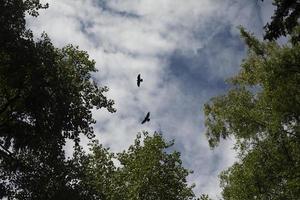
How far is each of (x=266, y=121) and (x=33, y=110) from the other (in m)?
15.0

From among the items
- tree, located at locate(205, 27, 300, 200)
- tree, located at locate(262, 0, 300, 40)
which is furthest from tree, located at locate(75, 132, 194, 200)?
tree, located at locate(262, 0, 300, 40)

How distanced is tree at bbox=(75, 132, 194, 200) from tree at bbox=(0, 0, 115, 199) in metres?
10.2

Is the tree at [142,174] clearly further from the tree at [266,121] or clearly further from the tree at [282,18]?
the tree at [282,18]

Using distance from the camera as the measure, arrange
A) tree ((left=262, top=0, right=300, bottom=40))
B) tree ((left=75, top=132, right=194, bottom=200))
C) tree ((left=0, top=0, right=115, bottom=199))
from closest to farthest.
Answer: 1. tree ((left=262, top=0, right=300, bottom=40))
2. tree ((left=0, top=0, right=115, bottom=199))
3. tree ((left=75, top=132, right=194, bottom=200))

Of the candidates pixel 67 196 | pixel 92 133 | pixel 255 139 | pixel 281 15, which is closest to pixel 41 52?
pixel 92 133

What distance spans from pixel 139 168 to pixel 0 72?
1756 centimetres

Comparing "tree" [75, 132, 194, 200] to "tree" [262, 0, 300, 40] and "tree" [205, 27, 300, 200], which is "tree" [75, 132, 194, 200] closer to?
"tree" [205, 27, 300, 200]

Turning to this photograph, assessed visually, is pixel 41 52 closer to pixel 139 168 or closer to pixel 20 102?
pixel 20 102

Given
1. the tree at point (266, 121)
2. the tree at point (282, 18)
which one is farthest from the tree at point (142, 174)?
the tree at point (282, 18)

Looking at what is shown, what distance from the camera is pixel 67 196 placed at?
2703 centimetres

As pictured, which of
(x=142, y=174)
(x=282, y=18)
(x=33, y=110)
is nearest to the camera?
(x=282, y=18)

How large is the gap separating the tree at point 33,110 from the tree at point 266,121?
451 inches

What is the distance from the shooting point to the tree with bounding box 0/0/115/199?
2602cm

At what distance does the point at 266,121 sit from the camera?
107 ft
